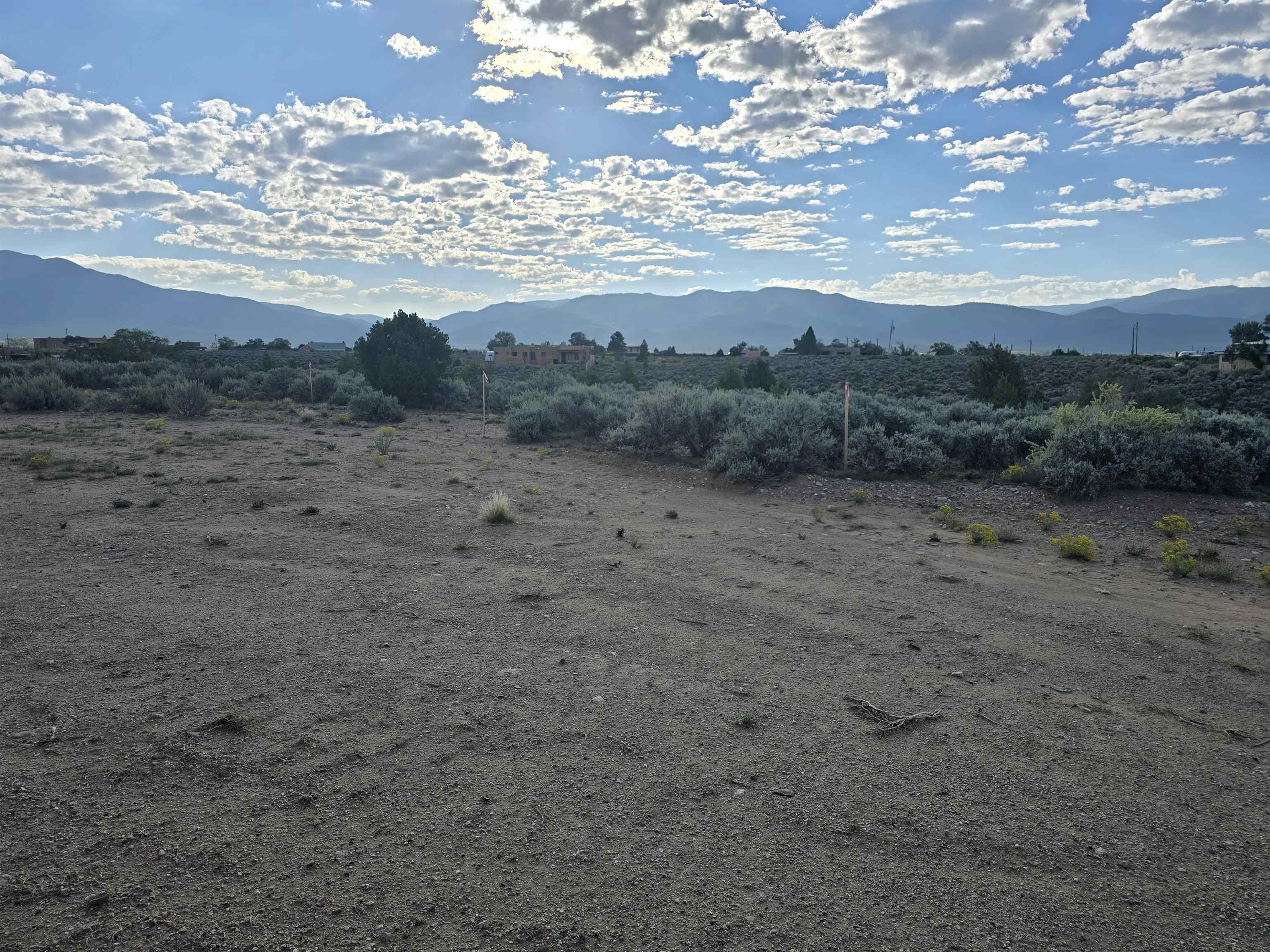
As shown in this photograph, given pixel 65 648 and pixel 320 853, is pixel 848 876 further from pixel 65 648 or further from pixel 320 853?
pixel 65 648

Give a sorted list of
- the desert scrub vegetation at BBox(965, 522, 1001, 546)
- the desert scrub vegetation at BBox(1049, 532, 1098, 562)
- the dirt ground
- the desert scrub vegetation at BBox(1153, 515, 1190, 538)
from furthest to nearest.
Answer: the desert scrub vegetation at BBox(1153, 515, 1190, 538), the desert scrub vegetation at BBox(965, 522, 1001, 546), the desert scrub vegetation at BBox(1049, 532, 1098, 562), the dirt ground

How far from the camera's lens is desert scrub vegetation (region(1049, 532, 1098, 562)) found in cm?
797

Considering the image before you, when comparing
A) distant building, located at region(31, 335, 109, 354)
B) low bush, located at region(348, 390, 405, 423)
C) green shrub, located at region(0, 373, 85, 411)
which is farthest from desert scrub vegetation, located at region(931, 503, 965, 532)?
distant building, located at region(31, 335, 109, 354)

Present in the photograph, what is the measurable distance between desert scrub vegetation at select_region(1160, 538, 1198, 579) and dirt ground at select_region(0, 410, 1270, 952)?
0.26m

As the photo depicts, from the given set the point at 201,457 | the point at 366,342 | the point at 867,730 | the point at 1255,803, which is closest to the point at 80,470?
the point at 201,457

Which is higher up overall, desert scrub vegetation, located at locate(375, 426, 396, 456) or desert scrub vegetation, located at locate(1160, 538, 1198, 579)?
desert scrub vegetation, located at locate(375, 426, 396, 456)

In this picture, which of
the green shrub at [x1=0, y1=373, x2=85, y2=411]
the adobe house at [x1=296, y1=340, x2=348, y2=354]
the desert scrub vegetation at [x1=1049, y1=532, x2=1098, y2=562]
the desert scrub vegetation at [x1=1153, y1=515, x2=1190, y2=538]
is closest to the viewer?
the desert scrub vegetation at [x1=1049, y1=532, x2=1098, y2=562]

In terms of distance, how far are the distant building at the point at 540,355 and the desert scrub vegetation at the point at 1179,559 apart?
75154 millimetres

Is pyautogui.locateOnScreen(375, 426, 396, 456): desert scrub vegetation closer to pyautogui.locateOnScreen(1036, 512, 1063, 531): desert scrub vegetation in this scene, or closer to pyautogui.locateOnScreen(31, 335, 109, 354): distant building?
pyautogui.locateOnScreen(1036, 512, 1063, 531): desert scrub vegetation

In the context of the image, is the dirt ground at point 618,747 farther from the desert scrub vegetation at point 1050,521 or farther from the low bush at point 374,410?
the low bush at point 374,410

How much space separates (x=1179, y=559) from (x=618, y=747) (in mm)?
7018

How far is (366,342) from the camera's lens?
110 ft

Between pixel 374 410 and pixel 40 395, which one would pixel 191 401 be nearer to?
pixel 40 395

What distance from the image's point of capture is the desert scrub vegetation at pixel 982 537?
871cm
